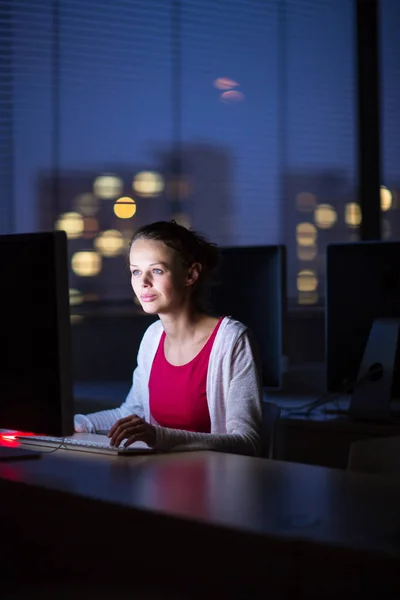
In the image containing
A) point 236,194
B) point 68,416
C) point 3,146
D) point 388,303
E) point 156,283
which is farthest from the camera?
point 236,194

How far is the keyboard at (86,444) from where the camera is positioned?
1.87m

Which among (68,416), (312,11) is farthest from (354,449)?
(312,11)

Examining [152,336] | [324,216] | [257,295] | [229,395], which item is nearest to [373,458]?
[229,395]

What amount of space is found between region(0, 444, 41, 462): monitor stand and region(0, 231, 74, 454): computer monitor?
Result: 0.43 feet

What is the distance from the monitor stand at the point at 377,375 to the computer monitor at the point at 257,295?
0.33 meters

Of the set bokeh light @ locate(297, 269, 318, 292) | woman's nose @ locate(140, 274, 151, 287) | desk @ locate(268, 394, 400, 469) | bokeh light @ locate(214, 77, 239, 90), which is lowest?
desk @ locate(268, 394, 400, 469)

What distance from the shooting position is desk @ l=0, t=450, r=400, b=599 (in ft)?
3.76

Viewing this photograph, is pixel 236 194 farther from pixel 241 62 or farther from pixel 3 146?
pixel 3 146

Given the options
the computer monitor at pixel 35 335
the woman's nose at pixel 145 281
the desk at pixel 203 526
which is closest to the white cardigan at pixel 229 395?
the woman's nose at pixel 145 281

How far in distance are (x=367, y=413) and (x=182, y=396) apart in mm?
879

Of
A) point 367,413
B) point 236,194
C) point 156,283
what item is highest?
point 236,194

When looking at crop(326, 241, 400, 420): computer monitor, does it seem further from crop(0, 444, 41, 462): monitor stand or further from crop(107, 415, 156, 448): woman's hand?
crop(0, 444, 41, 462): monitor stand

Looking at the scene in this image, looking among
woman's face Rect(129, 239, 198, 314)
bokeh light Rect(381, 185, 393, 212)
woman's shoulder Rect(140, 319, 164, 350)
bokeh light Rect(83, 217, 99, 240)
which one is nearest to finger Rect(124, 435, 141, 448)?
woman's face Rect(129, 239, 198, 314)

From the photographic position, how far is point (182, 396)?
2.41 meters
